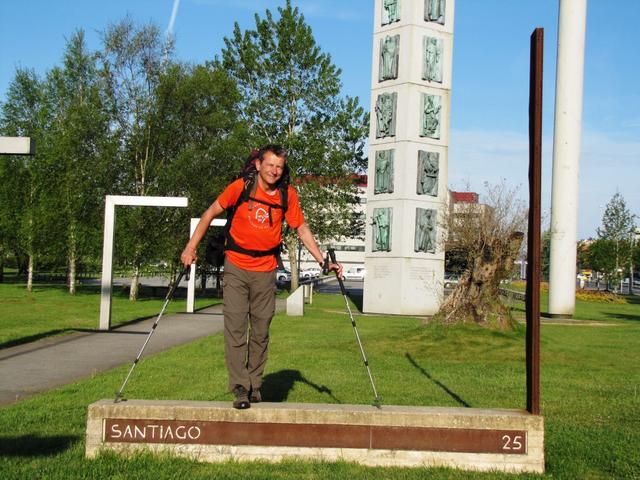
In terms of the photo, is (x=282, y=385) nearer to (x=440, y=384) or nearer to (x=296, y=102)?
(x=440, y=384)

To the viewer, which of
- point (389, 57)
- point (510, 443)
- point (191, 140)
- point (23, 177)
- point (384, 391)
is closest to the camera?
point (510, 443)

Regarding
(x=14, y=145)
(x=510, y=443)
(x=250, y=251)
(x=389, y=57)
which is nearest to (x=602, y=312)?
(x=389, y=57)

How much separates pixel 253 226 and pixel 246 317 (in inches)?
29.2

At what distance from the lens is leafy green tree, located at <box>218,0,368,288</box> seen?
156 ft

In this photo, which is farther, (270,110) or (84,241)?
(270,110)

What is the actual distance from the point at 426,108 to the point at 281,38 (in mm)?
21347

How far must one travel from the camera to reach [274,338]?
16391mm

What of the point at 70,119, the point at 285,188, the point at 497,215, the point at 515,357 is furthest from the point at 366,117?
the point at 285,188

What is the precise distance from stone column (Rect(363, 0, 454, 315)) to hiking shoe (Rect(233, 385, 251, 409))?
22701 millimetres

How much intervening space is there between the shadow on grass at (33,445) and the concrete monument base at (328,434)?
18.2 inches

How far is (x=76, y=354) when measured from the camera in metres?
13.3

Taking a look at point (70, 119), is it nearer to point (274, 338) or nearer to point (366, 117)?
point (366, 117)

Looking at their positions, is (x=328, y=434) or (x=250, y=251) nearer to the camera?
(x=328, y=434)

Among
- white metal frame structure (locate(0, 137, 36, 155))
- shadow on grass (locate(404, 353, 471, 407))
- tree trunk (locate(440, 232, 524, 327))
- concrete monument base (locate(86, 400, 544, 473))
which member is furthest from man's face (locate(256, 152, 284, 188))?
tree trunk (locate(440, 232, 524, 327))
